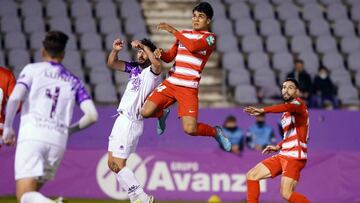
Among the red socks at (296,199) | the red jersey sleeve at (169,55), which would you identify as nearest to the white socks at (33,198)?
the red jersey sleeve at (169,55)

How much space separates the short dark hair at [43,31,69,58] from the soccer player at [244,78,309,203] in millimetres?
3844

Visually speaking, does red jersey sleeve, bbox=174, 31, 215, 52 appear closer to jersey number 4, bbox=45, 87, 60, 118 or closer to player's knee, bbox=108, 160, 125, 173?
player's knee, bbox=108, 160, 125, 173

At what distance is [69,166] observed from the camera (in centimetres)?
1625

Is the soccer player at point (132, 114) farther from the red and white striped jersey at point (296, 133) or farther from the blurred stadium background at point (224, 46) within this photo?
the blurred stadium background at point (224, 46)

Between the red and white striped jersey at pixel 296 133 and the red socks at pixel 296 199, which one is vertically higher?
the red and white striped jersey at pixel 296 133

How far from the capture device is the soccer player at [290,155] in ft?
35.8

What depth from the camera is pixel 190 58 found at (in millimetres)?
10867

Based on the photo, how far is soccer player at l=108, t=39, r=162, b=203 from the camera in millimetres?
10555

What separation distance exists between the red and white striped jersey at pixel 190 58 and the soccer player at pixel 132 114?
247 millimetres

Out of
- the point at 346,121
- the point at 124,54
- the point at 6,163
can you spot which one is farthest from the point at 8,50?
the point at 346,121

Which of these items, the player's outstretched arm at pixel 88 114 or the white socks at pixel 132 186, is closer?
the player's outstretched arm at pixel 88 114

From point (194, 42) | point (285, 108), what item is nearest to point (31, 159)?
point (194, 42)

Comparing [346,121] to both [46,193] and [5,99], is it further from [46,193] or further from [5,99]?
[5,99]

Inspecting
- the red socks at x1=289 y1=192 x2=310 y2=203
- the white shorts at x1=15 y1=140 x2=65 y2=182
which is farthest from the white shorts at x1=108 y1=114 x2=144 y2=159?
the white shorts at x1=15 y1=140 x2=65 y2=182
